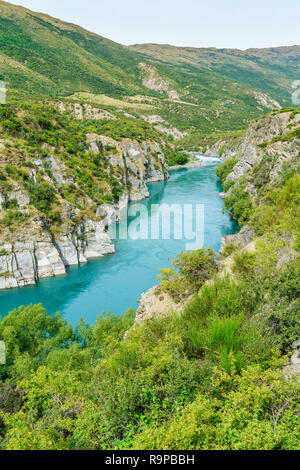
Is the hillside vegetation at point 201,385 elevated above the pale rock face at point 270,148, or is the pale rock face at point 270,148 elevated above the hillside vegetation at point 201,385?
the pale rock face at point 270,148

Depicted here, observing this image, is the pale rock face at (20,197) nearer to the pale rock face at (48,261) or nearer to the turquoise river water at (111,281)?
the pale rock face at (48,261)

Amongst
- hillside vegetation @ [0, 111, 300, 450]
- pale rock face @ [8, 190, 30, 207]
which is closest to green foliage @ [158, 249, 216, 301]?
hillside vegetation @ [0, 111, 300, 450]

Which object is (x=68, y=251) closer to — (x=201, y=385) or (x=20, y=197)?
(x=20, y=197)

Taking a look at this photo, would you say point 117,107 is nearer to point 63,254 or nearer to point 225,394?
point 63,254

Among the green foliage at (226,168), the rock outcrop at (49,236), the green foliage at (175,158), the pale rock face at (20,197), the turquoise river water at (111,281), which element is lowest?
the turquoise river water at (111,281)

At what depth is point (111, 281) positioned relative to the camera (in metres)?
33.2

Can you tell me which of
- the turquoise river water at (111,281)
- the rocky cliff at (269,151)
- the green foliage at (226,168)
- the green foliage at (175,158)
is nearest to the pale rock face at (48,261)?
the turquoise river water at (111,281)

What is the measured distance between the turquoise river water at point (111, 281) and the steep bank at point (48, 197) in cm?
187

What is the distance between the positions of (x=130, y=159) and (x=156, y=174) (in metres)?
15.3

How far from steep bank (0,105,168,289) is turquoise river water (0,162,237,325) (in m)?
1.87

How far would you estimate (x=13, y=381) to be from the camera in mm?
13789

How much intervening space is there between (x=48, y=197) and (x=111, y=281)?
13780mm

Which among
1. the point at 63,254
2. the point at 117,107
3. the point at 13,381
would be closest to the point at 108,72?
the point at 117,107

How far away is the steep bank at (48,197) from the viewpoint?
31.5 meters
